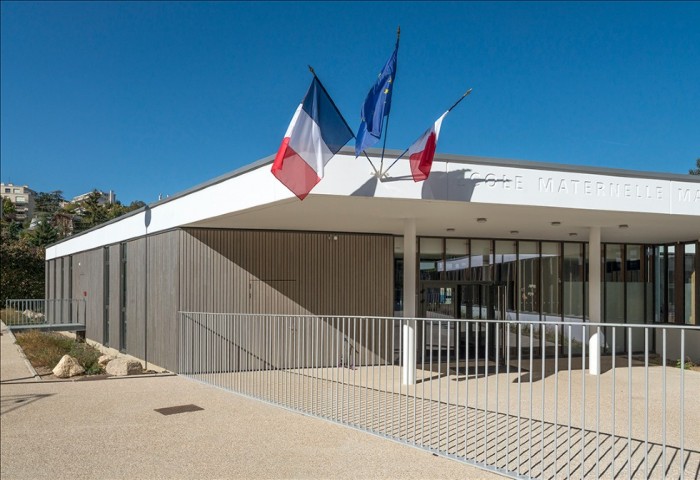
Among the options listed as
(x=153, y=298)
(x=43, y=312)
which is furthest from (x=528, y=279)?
(x=43, y=312)

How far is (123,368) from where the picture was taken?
1287cm

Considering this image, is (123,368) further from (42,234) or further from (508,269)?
(42,234)

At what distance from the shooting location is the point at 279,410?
9117 millimetres

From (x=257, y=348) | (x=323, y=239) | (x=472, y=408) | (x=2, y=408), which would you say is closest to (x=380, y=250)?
(x=323, y=239)

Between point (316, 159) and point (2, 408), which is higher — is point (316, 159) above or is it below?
above

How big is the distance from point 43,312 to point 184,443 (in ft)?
63.4

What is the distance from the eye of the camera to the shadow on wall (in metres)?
9.20

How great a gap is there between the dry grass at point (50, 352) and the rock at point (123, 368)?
0.26 metres

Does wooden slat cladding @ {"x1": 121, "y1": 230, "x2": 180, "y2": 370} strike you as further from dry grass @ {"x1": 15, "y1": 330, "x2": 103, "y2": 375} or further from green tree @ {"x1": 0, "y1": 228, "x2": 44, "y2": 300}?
green tree @ {"x1": 0, "y1": 228, "x2": 44, "y2": 300}

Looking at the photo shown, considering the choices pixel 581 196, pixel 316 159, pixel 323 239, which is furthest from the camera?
pixel 323 239

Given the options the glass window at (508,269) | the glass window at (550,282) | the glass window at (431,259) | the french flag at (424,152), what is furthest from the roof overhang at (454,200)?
the glass window at (550,282)

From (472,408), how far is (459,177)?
3.57m

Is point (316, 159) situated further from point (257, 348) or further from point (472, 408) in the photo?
point (257, 348)

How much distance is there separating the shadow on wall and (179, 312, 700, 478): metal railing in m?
2.04
